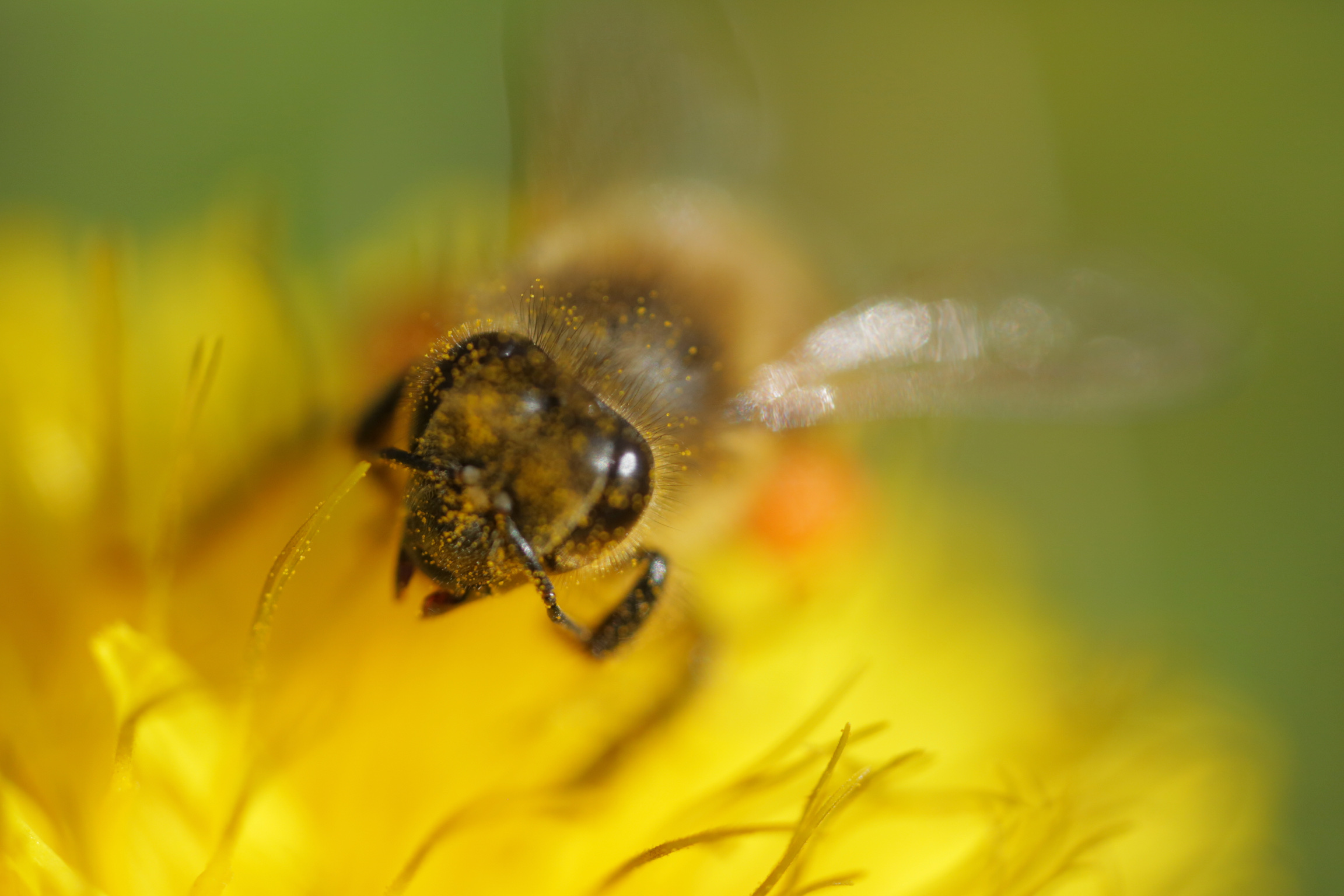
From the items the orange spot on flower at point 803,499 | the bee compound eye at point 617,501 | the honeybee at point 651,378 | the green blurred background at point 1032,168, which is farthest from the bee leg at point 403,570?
the green blurred background at point 1032,168

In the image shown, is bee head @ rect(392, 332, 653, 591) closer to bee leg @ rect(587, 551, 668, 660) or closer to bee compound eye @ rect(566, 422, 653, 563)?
bee compound eye @ rect(566, 422, 653, 563)

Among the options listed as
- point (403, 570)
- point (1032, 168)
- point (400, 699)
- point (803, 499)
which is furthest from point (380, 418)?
point (1032, 168)

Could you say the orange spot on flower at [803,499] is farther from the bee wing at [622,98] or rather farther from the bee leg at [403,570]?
the bee leg at [403,570]

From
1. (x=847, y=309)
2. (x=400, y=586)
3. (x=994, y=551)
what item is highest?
(x=994, y=551)

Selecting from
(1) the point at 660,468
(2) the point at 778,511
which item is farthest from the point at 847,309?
(1) the point at 660,468

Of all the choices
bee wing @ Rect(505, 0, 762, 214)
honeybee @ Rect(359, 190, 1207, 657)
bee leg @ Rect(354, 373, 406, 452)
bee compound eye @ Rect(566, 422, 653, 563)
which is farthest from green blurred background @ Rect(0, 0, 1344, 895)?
bee compound eye @ Rect(566, 422, 653, 563)

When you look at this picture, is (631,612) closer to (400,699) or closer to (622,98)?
(400,699)

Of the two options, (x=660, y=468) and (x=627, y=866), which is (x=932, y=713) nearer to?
(x=627, y=866)
